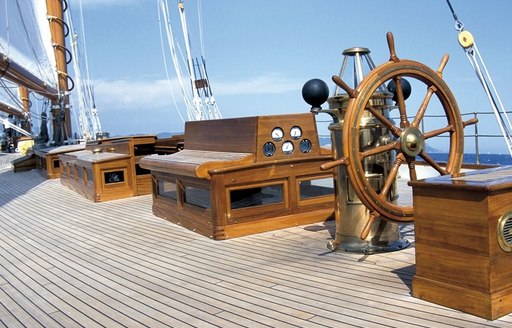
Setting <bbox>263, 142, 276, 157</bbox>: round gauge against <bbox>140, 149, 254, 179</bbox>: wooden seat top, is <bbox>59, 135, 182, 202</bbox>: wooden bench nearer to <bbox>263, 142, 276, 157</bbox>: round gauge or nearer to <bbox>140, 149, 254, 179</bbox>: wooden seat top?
<bbox>140, 149, 254, 179</bbox>: wooden seat top

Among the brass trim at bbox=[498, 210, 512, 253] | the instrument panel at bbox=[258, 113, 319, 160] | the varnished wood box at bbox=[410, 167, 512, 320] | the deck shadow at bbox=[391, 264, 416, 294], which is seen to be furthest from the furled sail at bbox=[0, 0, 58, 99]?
the brass trim at bbox=[498, 210, 512, 253]

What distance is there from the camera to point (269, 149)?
513 centimetres

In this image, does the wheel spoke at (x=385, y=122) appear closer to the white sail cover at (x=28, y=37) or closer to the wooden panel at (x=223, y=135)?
the wooden panel at (x=223, y=135)

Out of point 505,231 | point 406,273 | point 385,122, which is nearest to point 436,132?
point 385,122

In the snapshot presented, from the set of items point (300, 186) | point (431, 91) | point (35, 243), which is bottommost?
point (35, 243)

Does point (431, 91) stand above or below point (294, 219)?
above

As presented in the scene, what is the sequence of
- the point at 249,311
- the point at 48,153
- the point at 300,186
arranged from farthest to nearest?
the point at 48,153, the point at 300,186, the point at 249,311

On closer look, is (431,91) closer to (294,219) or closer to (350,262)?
(350,262)

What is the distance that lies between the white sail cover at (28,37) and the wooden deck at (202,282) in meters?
4.76

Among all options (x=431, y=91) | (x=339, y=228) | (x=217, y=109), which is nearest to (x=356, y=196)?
(x=339, y=228)

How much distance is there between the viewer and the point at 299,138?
5328 mm

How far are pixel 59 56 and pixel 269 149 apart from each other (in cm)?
1209

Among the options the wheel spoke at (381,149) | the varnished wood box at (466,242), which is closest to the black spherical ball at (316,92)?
the wheel spoke at (381,149)

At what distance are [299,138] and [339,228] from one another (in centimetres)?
144
